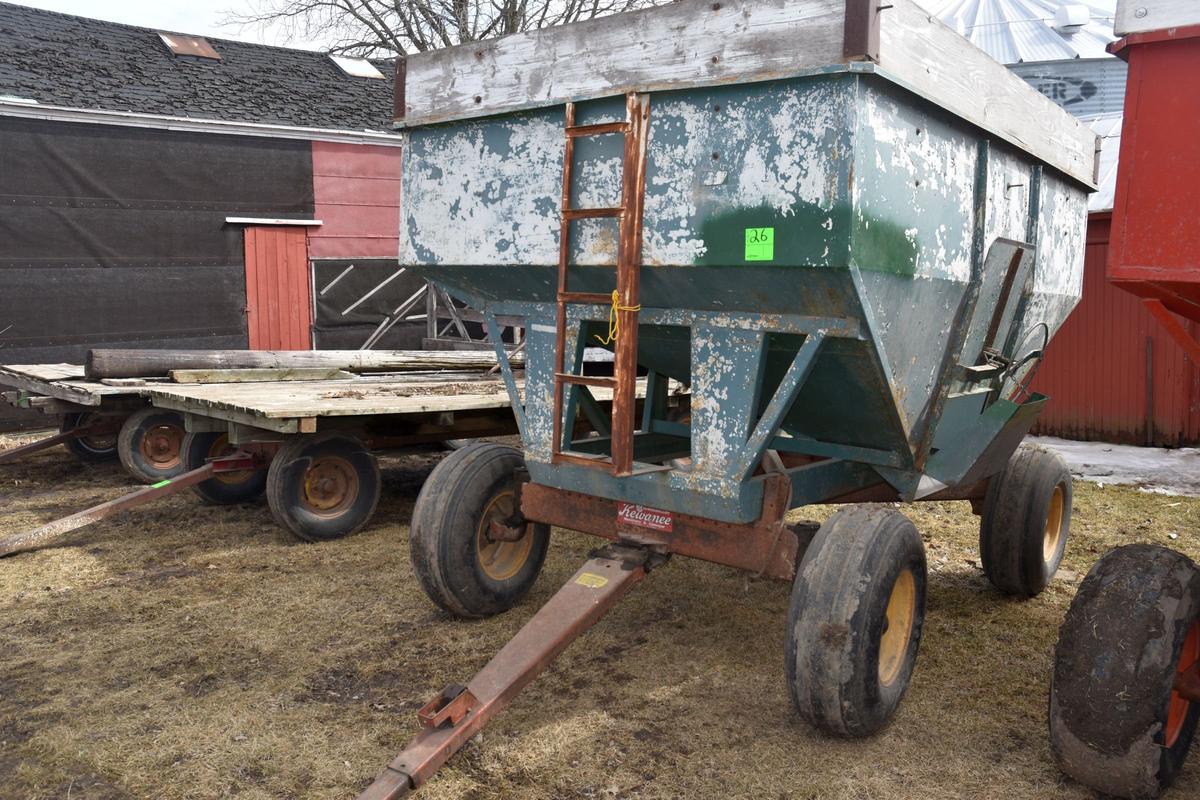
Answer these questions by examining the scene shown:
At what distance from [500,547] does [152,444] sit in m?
4.20

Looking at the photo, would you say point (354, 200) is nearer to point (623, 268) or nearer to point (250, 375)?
point (250, 375)

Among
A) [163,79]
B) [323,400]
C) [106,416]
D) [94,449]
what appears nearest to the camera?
[323,400]

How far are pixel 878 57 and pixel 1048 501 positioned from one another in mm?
2846

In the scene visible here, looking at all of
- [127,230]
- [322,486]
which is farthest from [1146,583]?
[127,230]

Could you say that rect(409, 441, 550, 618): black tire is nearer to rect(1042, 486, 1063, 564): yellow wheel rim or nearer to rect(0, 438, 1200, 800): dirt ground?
rect(0, 438, 1200, 800): dirt ground

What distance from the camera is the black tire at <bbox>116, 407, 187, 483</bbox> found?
289 inches

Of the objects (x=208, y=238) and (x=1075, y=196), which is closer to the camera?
(x=1075, y=196)

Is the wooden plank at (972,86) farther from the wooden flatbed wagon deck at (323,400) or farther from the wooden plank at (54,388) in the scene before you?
the wooden plank at (54,388)

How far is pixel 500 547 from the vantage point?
15.4ft

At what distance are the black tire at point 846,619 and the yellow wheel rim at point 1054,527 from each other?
2261 mm

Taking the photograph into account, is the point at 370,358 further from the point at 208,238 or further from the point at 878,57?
the point at 878,57

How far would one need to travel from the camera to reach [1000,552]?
4941 millimetres

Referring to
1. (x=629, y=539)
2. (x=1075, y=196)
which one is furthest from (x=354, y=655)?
(x=1075, y=196)

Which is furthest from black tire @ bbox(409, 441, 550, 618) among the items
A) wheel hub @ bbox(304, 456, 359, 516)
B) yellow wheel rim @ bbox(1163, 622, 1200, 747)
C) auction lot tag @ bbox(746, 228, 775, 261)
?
yellow wheel rim @ bbox(1163, 622, 1200, 747)
